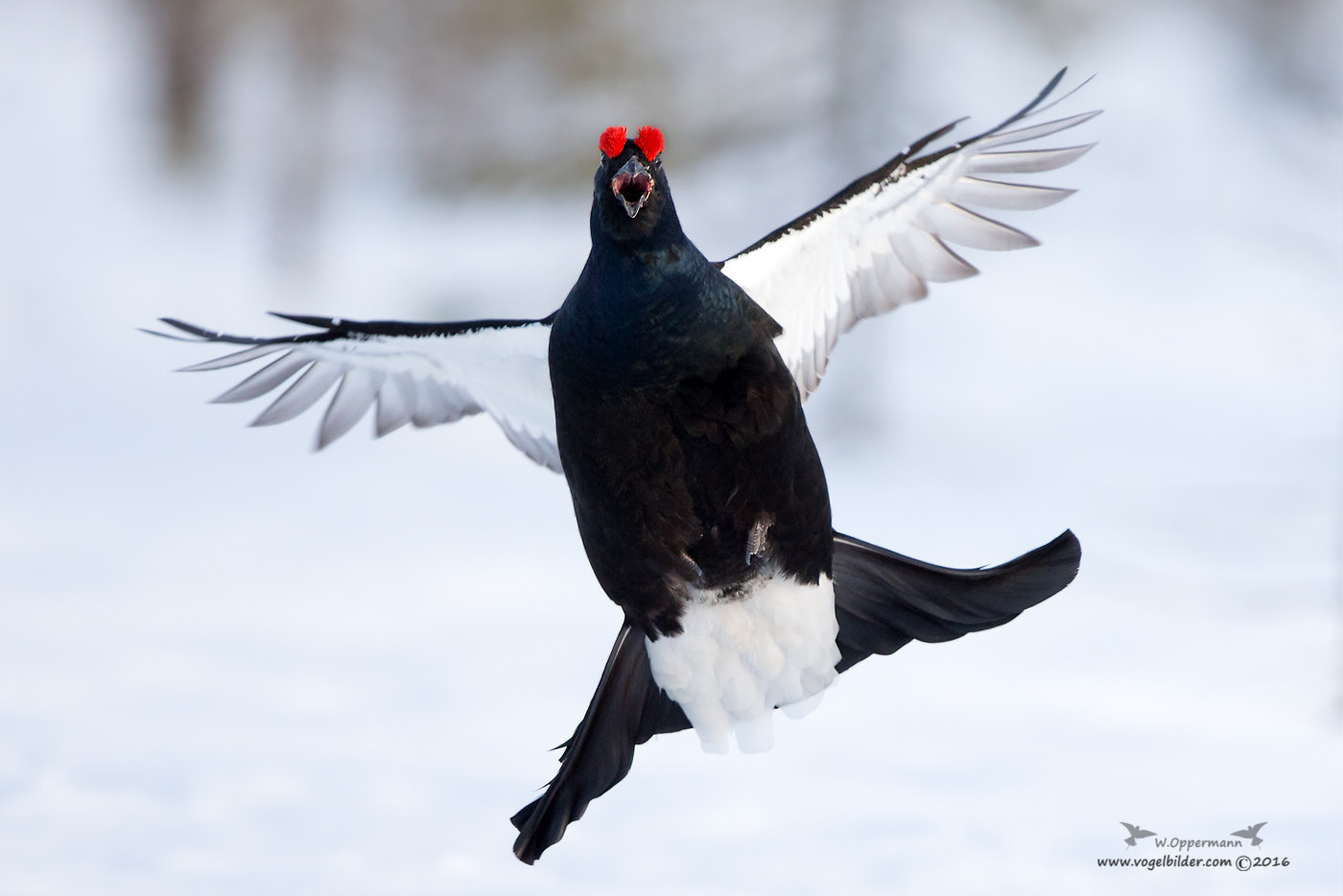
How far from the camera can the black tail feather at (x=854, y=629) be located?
2395 mm

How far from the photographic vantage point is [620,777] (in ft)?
7.97

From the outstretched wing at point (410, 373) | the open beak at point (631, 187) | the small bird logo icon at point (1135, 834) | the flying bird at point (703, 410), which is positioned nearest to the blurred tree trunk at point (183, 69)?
the outstretched wing at point (410, 373)

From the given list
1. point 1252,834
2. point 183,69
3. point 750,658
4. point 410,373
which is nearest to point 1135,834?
point 1252,834

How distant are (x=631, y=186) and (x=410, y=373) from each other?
0.85 m

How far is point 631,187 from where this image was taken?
83.6 inches

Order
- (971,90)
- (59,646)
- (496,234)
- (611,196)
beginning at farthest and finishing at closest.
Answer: (496,234) → (971,90) → (59,646) → (611,196)

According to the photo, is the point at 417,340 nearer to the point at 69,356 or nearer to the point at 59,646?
the point at 59,646

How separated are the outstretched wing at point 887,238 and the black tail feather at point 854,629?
0.42m

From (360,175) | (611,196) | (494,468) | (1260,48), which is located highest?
(360,175)

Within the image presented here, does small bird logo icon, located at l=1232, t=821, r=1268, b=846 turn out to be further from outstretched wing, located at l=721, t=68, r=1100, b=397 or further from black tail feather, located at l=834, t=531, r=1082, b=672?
outstretched wing, located at l=721, t=68, r=1100, b=397

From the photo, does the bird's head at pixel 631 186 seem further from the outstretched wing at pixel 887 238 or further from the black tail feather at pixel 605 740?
the black tail feather at pixel 605 740

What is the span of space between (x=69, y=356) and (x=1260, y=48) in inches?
240

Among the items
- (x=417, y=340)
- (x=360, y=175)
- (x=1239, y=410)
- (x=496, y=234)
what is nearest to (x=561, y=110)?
(x=496, y=234)

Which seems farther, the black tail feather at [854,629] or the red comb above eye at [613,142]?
the black tail feather at [854,629]
